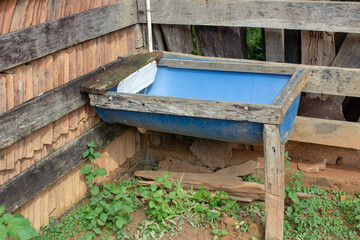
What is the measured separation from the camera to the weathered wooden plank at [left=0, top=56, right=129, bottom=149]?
3156 mm

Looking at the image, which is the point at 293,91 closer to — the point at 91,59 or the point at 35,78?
the point at 91,59

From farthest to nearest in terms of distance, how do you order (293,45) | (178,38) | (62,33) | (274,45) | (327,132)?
(178,38) < (293,45) < (274,45) < (327,132) < (62,33)

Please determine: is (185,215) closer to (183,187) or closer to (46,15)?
(183,187)

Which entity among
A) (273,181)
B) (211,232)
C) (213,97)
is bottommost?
(211,232)

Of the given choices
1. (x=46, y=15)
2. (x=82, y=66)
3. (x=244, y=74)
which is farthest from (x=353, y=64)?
(x=46, y=15)

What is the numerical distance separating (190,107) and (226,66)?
914 millimetres

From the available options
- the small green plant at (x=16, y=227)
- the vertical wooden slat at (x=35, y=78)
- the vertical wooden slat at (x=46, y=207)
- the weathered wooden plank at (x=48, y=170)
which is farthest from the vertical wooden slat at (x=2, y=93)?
the vertical wooden slat at (x=46, y=207)

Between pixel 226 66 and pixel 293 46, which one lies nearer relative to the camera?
pixel 226 66

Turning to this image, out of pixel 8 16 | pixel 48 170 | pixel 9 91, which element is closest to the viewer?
pixel 8 16

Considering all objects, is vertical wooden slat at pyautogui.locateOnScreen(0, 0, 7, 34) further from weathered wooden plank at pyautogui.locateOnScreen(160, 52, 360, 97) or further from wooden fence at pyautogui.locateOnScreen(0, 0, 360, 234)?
weathered wooden plank at pyautogui.locateOnScreen(160, 52, 360, 97)

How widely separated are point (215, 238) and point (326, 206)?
1.15 m

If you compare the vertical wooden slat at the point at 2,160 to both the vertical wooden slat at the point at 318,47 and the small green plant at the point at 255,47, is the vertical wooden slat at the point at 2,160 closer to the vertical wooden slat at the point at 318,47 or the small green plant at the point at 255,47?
the vertical wooden slat at the point at 318,47

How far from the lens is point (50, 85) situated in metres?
3.54

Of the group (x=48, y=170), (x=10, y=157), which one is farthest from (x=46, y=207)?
(x=10, y=157)
